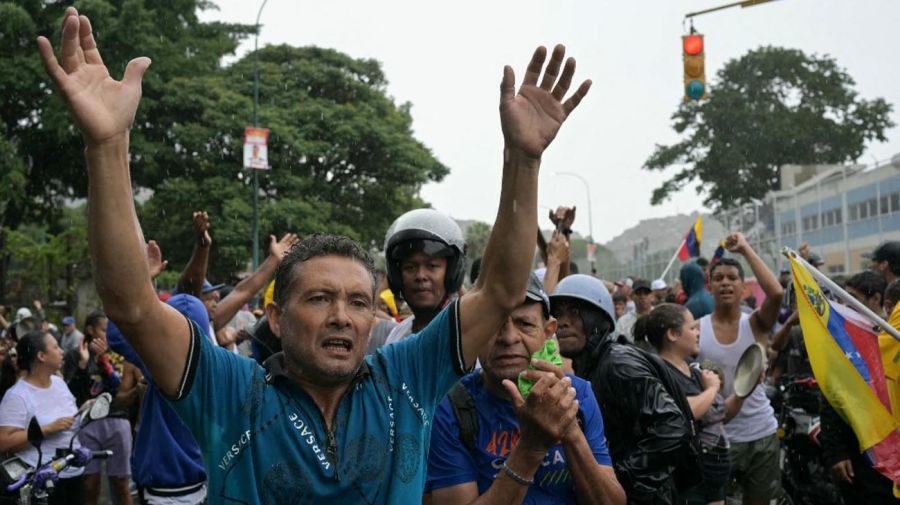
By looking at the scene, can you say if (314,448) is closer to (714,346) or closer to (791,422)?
(714,346)

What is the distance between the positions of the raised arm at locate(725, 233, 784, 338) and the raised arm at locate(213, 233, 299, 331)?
300 centimetres

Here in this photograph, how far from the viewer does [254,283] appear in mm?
6277

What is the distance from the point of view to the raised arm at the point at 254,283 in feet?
19.7

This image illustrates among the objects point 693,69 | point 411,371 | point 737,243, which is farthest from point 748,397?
point 693,69

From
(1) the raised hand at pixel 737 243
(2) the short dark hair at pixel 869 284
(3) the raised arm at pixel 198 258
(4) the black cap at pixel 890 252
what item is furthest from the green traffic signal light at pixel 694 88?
(3) the raised arm at pixel 198 258

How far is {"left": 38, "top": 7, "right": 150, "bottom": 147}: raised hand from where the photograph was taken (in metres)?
2.44

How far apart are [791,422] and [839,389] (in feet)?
9.40

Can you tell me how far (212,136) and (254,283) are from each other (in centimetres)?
3338

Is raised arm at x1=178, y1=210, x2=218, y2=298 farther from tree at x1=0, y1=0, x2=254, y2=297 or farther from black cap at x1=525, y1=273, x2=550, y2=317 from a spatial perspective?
tree at x1=0, y1=0, x2=254, y2=297

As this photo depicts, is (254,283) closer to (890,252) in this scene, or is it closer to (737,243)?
(737,243)

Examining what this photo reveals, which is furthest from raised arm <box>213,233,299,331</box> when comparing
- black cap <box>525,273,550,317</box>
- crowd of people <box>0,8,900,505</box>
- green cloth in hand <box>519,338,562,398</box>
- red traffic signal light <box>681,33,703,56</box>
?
red traffic signal light <box>681,33,703,56</box>

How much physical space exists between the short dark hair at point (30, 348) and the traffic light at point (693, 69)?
28.7 ft

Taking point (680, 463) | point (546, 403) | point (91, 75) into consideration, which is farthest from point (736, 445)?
point (91, 75)

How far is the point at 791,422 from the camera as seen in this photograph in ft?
26.9
